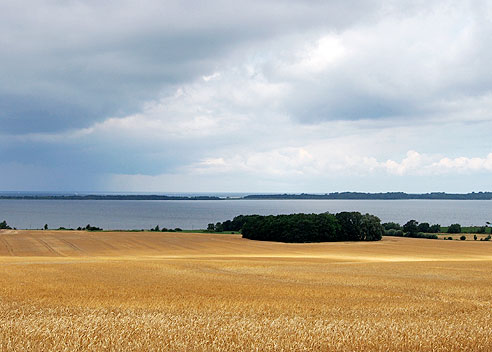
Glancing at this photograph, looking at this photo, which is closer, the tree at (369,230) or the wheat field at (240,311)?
the wheat field at (240,311)

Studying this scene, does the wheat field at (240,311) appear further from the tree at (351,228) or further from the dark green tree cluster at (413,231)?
the dark green tree cluster at (413,231)

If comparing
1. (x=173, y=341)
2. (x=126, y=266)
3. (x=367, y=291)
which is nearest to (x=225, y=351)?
(x=173, y=341)

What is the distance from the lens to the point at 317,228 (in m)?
94.3

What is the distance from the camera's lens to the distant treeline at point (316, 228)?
307 feet

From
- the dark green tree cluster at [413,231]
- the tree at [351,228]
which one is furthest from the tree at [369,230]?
the dark green tree cluster at [413,231]

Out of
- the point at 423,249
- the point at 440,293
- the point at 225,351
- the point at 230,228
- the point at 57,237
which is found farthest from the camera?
the point at 230,228

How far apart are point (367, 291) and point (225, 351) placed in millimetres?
13229

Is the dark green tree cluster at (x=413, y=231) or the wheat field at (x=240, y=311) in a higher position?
the wheat field at (x=240, y=311)

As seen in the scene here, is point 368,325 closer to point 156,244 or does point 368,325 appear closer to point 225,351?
point 225,351

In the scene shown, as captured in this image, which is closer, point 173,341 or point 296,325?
point 173,341

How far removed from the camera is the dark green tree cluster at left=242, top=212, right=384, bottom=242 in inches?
3681

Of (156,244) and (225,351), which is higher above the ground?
(225,351)

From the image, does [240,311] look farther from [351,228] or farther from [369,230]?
[369,230]

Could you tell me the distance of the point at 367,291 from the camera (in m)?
21.7
